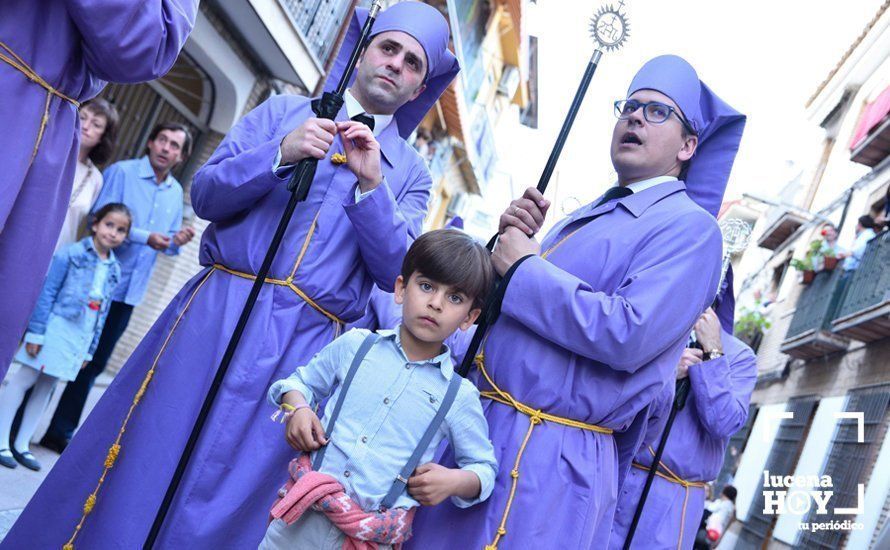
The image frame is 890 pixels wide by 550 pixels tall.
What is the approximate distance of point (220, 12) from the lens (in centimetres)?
1111

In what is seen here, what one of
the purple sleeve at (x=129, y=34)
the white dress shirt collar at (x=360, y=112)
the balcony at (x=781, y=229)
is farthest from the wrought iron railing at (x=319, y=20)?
the balcony at (x=781, y=229)

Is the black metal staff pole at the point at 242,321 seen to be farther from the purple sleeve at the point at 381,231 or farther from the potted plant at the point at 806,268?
the potted plant at the point at 806,268

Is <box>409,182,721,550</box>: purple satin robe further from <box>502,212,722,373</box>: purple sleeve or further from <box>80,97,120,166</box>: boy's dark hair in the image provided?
<box>80,97,120,166</box>: boy's dark hair

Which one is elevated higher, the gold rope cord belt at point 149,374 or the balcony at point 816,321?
the balcony at point 816,321

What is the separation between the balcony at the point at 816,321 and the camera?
18.8 meters

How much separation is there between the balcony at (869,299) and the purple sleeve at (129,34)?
45.2 ft

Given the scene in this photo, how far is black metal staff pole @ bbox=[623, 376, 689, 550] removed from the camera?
15.3ft

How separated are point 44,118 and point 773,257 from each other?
28.0 meters

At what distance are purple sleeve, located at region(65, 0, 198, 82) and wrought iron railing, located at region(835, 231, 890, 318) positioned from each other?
47.2 feet

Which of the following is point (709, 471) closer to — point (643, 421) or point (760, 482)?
point (643, 421)

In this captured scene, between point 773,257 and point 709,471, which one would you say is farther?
point 773,257

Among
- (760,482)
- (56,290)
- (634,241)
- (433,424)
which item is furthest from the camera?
(760,482)

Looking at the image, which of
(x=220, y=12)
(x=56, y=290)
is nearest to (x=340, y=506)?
(x=56, y=290)

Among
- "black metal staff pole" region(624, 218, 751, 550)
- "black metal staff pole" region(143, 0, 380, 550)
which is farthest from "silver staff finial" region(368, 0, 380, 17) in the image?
"black metal staff pole" region(624, 218, 751, 550)
